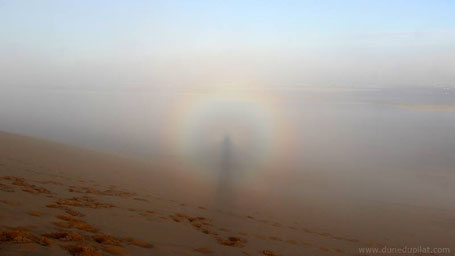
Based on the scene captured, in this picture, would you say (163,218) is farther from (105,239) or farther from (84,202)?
(105,239)

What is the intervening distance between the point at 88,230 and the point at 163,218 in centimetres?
220

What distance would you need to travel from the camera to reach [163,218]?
794 cm

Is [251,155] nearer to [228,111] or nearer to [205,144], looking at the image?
[205,144]

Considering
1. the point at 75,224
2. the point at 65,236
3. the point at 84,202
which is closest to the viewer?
the point at 65,236

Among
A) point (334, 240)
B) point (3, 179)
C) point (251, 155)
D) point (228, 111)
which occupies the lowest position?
point (334, 240)

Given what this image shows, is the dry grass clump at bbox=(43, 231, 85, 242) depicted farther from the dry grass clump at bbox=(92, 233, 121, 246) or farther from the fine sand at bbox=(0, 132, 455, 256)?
the dry grass clump at bbox=(92, 233, 121, 246)

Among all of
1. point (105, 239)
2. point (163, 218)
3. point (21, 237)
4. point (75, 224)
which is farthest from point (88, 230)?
point (163, 218)

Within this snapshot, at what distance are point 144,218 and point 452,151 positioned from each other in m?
16.6

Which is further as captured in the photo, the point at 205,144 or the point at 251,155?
the point at 205,144

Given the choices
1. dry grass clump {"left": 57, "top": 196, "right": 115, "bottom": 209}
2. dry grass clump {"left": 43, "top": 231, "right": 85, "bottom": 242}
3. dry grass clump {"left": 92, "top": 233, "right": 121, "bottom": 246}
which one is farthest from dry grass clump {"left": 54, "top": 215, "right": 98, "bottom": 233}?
dry grass clump {"left": 57, "top": 196, "right": 115, "bottom": 209}

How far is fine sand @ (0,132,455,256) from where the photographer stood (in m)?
5.67

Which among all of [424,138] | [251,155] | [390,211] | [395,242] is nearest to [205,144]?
[251,155]

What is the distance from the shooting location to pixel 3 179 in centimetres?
916

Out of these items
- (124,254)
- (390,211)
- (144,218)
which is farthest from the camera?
(390,211)
